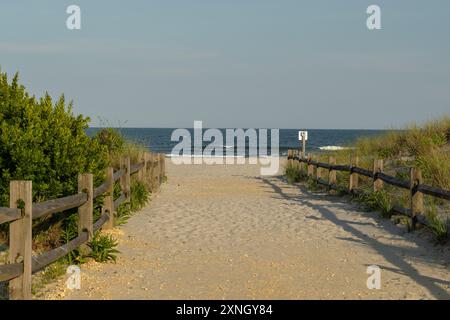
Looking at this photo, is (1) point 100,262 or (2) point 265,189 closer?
(1) point 100,262

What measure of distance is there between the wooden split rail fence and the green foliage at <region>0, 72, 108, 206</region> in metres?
5.50

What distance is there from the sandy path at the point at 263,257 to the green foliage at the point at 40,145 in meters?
1.38

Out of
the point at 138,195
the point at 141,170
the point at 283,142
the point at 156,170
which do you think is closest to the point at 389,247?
the point at 138,195

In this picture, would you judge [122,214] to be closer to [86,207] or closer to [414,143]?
[86,207]

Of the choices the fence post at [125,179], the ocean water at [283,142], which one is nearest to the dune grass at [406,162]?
the ocean water at [283,142]

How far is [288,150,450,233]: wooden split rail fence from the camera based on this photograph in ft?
34.3

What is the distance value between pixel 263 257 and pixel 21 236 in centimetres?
390

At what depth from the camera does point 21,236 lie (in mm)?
5867

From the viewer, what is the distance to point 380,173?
44.9ft

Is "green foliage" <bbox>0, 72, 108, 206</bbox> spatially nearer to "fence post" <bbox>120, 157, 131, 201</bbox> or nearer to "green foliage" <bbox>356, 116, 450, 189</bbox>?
"fence post" <bbox>120, 157, 131, 201</bbox>

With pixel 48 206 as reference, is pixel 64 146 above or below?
above
